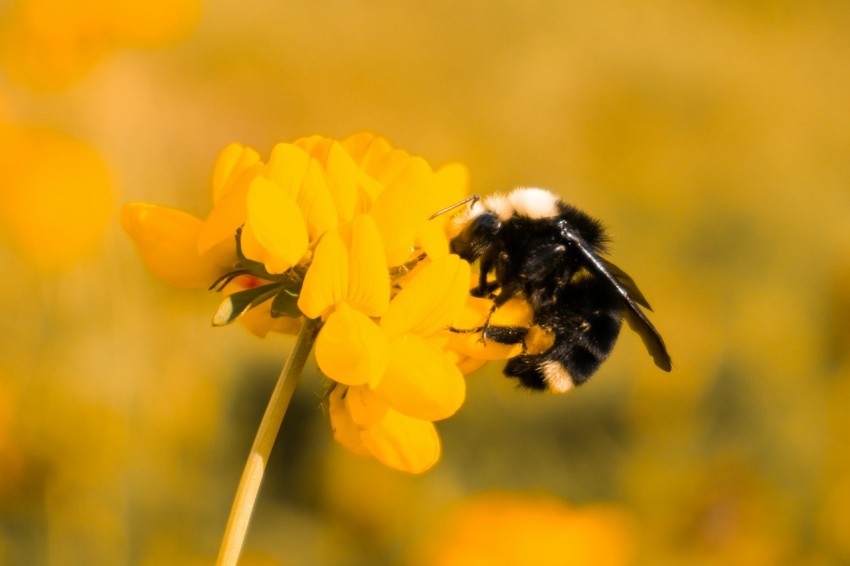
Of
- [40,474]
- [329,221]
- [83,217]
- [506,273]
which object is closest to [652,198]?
[83,217]

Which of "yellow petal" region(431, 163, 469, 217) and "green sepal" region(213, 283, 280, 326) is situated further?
"yellow petal" region(431, 163, 469, 217)

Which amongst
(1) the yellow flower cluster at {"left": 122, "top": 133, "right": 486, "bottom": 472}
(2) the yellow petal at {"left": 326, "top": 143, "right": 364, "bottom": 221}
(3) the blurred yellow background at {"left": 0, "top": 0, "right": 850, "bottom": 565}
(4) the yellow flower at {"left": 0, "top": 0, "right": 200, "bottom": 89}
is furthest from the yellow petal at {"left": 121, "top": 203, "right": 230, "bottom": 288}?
(4) the yellow flower at {"left": 0, "top": 0, "right": 200, "bottom": 89}

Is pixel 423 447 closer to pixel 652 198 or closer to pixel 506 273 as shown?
pixel 506 273

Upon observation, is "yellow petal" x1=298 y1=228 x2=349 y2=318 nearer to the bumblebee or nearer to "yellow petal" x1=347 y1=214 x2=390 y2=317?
"yellow petal" x1=347 y1=214 x2=390 y2=317

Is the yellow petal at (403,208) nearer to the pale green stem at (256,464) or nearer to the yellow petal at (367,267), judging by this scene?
the yellow petal at (367,267)

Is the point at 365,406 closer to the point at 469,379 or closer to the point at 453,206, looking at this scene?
the point at 453,206

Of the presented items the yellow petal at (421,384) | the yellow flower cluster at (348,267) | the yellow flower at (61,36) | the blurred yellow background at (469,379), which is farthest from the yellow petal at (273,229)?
the yellow flower at (61,36)
